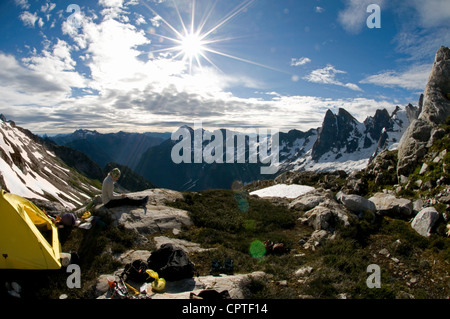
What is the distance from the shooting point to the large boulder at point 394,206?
55.4 feet

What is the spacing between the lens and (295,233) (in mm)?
17484

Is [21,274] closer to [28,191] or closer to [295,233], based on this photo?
[295,233]

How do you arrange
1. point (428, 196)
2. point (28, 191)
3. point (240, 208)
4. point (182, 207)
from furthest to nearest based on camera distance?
1. point (28, 191)
2. point (240, 208)
3. point (182, 207)
4. point (428, 196)

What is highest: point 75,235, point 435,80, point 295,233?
point 435,80

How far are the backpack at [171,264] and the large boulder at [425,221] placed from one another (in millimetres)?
13966

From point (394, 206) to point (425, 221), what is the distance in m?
3.25

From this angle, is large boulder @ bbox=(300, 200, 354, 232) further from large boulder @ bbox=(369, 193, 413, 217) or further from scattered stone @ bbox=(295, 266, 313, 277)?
scattered stone @ bbox=(295, 266, 313, 277)

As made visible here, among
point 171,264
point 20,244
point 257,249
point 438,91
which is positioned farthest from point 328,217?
point 438,91

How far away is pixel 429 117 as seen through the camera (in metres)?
24.9

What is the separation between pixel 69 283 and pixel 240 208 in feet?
56.7

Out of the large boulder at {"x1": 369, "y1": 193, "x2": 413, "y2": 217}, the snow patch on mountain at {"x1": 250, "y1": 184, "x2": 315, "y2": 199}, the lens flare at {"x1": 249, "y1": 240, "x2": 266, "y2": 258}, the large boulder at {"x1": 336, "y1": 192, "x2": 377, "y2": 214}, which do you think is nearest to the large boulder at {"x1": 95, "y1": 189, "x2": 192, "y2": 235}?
the lens flare at {"x1": 249, "y1": 240, "x2": 266, "y2": 258}

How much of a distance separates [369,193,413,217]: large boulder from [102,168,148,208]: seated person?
18737 millimetres

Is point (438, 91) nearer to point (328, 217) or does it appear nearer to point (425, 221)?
point (425, 221)
